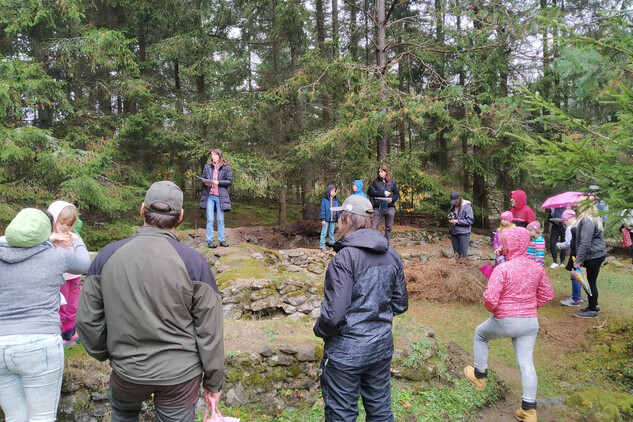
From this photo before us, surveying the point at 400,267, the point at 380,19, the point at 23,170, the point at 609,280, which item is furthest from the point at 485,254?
the point at 23,170

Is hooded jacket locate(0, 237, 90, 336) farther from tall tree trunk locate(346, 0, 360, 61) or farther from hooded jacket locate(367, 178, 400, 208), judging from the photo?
tall tree trunk locate(346, 0, 360, 61)

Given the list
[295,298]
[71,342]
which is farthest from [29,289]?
[295,298]

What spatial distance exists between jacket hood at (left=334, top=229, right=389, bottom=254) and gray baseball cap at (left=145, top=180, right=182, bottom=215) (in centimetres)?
115

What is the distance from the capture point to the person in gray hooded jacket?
2410mm

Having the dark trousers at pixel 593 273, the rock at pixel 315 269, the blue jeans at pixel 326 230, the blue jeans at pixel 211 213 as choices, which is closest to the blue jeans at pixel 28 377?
the blue jeans at pixel 211 213

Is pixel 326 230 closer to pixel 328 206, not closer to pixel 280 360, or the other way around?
pixel 328 206

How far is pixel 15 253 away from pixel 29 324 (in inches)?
19.1

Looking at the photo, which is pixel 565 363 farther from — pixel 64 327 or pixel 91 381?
pixel 64 327

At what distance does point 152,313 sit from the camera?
205cm

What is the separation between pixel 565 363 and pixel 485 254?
18.9 feet

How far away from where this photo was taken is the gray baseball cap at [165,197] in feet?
7.43

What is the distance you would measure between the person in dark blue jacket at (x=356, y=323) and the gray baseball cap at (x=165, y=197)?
110cm

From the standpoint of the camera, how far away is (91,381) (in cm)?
368

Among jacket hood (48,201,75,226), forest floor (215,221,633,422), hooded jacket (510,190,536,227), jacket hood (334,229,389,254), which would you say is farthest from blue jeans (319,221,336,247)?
jacket hood (334,229,389,254)
